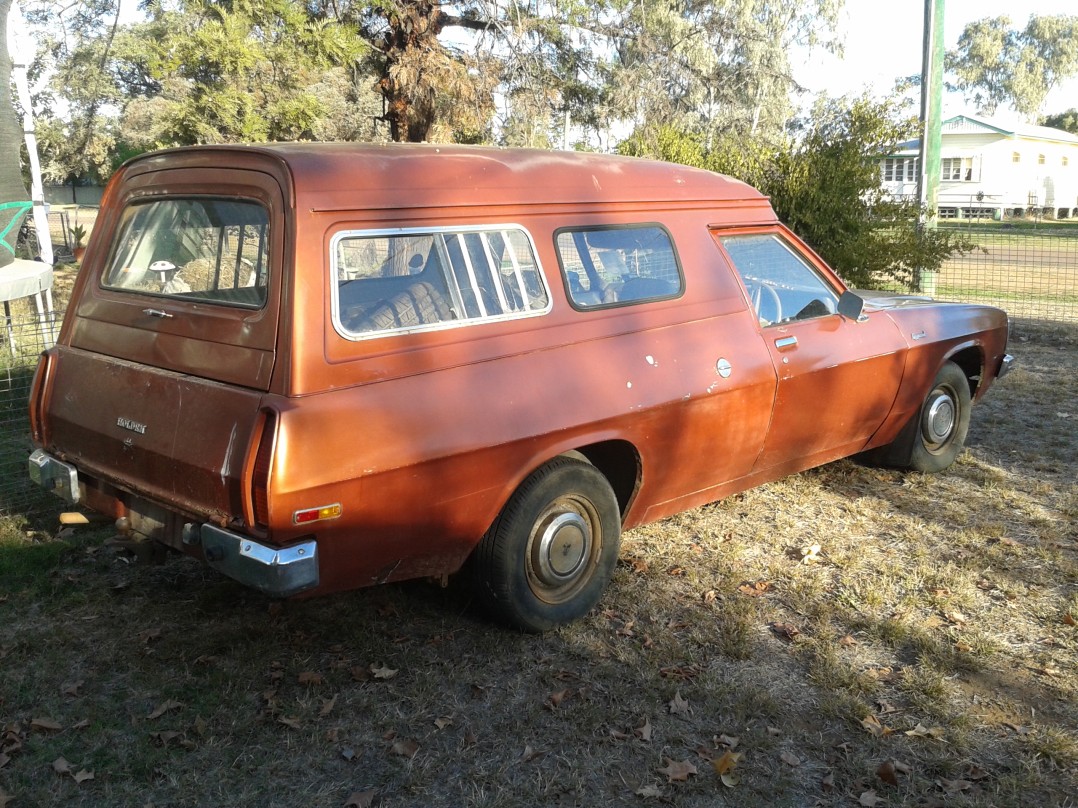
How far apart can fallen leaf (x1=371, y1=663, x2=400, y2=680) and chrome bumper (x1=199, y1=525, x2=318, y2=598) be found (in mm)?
743

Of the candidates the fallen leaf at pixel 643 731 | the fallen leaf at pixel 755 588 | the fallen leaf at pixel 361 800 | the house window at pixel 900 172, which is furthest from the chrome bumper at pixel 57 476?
the house window at pixel 900 172

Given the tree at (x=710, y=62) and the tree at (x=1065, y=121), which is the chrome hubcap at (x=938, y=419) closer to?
the tree at (x=710, y=62)

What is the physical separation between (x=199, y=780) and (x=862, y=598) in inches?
119

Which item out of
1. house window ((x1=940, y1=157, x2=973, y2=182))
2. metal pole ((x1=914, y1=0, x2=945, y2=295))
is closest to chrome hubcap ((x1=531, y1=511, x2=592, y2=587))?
metal pole ((x1=914, y1=0, x2=945, y2=295))

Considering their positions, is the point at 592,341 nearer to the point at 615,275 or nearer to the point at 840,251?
the point at 615,275

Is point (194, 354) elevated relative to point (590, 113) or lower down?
lower down

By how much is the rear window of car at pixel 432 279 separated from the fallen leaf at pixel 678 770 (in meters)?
1.81

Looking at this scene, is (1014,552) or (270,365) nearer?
(270,365)

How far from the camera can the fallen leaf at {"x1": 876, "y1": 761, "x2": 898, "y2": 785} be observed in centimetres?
325

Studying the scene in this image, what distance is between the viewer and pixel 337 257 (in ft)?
11.5

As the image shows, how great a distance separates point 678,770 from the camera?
3.31 meters

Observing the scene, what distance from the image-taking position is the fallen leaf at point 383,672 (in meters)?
3.92

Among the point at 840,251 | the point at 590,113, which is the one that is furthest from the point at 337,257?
the point at 590,113

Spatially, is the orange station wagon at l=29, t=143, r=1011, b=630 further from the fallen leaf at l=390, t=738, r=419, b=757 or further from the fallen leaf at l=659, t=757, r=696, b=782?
the fallen leaf at l=659, t=757, r=696, b=782
